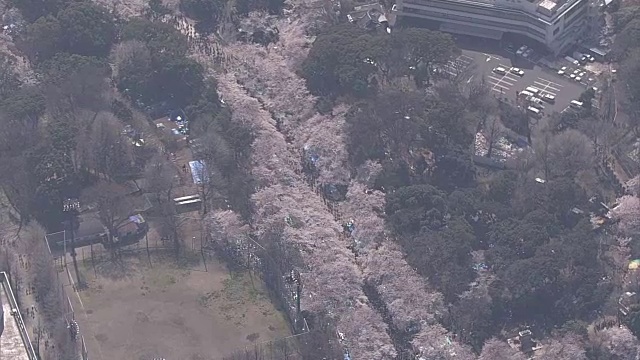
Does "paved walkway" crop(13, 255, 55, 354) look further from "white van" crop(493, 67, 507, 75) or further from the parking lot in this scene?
"white van" crop(493, 67, 507, 75)

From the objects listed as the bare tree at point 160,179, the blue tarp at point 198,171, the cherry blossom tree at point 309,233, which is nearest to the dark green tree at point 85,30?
the cherry blossom tree at point 309,233

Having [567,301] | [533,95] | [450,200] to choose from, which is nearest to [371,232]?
[450,200]

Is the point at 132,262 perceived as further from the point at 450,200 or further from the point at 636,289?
the point at 636,289

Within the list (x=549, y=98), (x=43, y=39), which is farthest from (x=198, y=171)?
(x=549, y=98)

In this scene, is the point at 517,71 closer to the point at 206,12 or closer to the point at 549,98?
the point at 549,98

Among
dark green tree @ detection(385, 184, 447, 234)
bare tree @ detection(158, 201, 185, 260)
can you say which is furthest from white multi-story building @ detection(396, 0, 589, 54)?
bare tree @ detection(158, 201, 185, 260)

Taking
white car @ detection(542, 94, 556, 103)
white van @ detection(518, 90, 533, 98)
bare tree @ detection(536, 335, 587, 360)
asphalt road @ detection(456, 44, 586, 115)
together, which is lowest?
bare tree @ detection(536, 335, 587, 360)

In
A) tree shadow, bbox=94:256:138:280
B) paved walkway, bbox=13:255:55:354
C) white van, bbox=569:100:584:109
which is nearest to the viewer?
paved walkway, bbox=13:255:55:354
